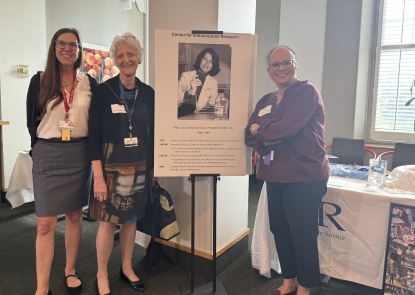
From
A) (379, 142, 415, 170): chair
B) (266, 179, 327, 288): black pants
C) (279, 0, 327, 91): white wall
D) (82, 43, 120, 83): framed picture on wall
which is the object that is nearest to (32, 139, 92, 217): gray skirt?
(266, 179, 327, 288): black pants

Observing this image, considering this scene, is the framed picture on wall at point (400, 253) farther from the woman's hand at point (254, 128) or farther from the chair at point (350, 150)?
the chair at point (350, 150)

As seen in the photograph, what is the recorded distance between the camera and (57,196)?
1.84 metres

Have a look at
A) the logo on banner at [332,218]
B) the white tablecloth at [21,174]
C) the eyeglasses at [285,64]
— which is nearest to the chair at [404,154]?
the logo on banner at [332,218]

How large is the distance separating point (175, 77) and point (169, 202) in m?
0.80

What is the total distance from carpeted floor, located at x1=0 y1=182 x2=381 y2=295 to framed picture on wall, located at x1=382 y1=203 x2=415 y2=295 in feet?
0.90

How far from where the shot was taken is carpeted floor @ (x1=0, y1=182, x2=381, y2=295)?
2109 millimetres

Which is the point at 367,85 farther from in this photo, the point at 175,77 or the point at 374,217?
the point at 175,77

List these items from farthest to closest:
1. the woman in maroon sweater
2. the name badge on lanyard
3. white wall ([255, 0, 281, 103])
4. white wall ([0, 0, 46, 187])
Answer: white wall ([255, 0, 281, 103])
white wall ([0, 0, 46, 187])
the name badge on lanyard
the woman in maroon sweater

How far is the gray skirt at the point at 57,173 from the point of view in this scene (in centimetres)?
180

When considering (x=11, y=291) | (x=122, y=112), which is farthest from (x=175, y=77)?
(x=11, y=291)

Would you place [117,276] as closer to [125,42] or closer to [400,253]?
[125,42]

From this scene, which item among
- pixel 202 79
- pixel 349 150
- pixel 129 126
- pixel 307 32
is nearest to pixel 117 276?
pixel 129 126

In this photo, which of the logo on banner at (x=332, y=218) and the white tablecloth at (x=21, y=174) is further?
the white tablecloth at (x=21, y=174)

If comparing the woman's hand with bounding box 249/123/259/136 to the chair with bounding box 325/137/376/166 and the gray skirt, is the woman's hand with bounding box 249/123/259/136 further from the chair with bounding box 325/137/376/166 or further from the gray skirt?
the chair with bounding box 325/137/376/166
